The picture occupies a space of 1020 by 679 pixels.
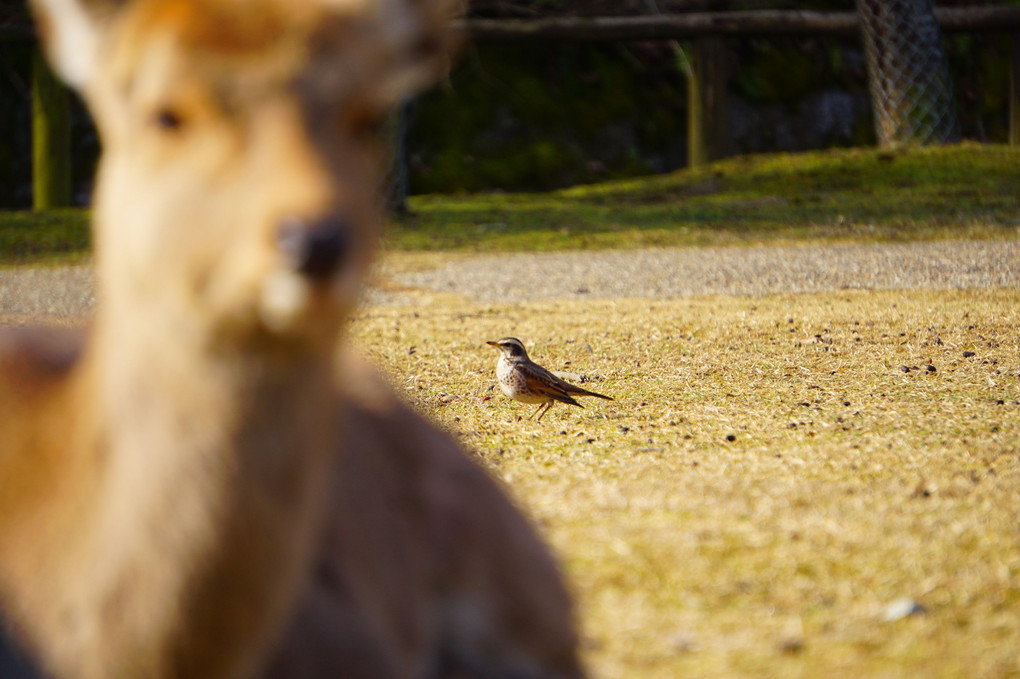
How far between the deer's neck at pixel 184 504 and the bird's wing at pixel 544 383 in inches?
137

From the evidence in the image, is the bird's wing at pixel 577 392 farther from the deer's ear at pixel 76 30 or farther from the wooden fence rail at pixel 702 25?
the wooden fence rail at pixel 702 25

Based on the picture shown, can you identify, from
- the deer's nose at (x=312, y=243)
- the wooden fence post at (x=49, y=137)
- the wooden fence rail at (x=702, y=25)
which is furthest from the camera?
the wooden fence rail at (x=702, y=25)

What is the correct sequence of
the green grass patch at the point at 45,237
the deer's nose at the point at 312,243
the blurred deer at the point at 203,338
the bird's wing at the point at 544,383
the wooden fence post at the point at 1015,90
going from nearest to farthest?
the deer's nose at the point at 312,243 → the blurred deer at the point at 203,338 → the bird's wing at the point at 544,383 → the green grass patch at the point at 45,237 → the wooden fence post at the point at 1015,90

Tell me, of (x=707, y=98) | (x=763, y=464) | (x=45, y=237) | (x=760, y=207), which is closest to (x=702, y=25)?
(x=707, y=98)

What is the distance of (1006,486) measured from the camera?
387cm

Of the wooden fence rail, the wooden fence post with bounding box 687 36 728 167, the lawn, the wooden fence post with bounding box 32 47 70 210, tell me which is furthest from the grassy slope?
the lawn

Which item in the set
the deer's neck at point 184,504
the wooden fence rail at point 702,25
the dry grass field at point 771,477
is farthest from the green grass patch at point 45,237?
the deer's neck at point 184,504

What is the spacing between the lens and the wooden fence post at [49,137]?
13852 millimetres

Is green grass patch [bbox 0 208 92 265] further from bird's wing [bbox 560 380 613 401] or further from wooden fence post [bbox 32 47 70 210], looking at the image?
bird's wing [bbox 560 380 613 401]

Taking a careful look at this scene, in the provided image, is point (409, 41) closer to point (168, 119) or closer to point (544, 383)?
point (168, 119)

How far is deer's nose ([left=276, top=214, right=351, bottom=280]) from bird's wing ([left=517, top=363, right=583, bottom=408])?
12.5 feet

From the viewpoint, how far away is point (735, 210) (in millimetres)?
13430

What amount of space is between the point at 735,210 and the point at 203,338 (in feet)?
40.8

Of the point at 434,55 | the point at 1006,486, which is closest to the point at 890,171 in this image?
the point at 1006,486
